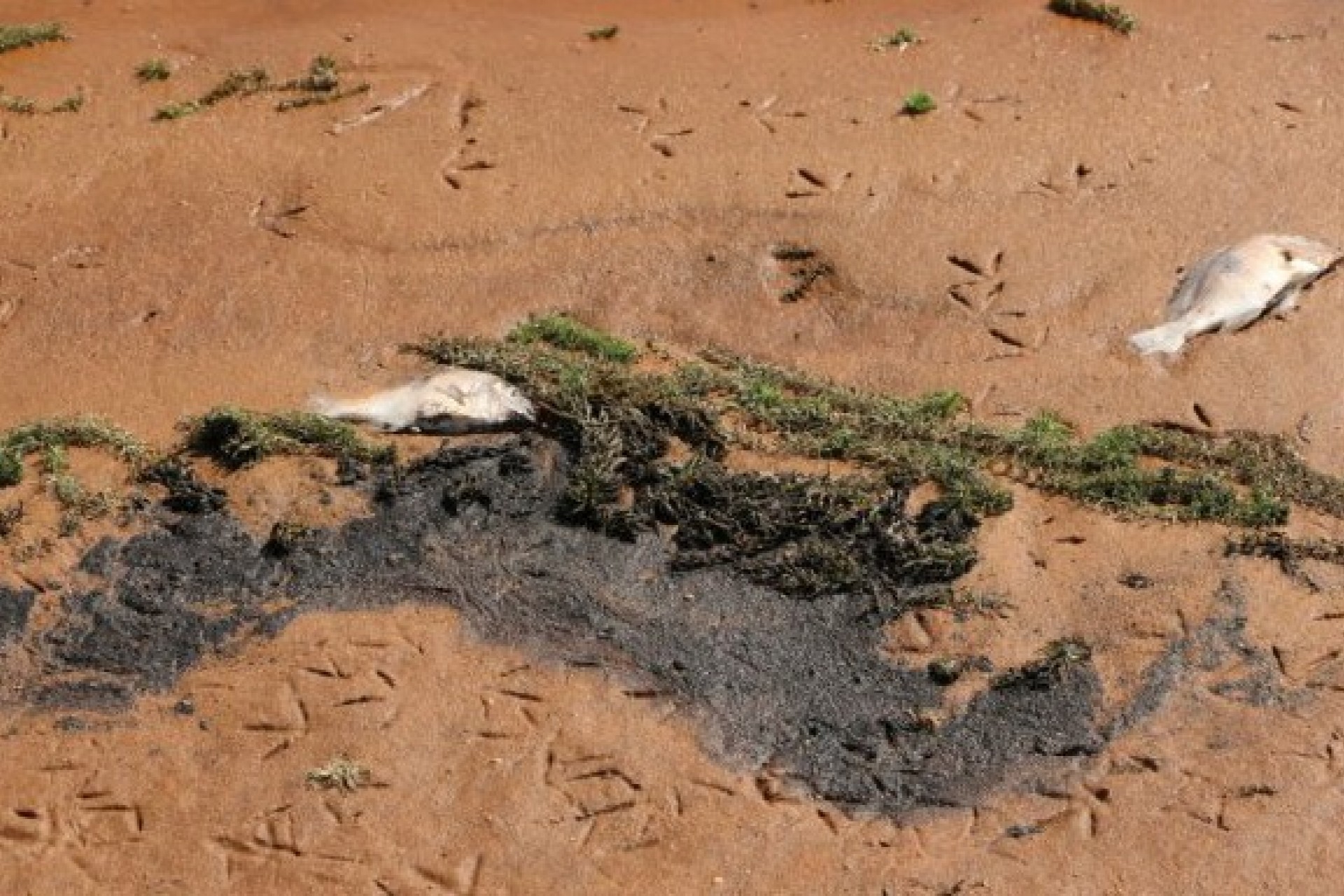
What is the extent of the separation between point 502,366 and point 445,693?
1768mm

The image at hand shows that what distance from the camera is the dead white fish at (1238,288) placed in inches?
328

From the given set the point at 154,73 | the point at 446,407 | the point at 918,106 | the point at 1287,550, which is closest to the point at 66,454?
the point at 446,407

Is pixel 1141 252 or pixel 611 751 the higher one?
pixel 1141 252

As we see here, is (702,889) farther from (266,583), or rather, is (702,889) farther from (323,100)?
(323,100)

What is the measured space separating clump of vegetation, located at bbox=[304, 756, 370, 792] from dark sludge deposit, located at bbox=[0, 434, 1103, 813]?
77cm

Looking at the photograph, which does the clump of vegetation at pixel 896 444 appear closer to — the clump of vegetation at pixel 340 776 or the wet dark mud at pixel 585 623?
the wet dark mud at pixel 585 623

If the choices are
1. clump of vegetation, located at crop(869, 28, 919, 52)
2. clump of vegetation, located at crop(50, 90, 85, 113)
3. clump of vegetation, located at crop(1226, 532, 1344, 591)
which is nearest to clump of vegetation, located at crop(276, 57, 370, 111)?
clump of vegetation, located at crop(50, 90, 85, 113)

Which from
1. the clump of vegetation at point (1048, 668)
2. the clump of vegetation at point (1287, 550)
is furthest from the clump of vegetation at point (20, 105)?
the clump of vegetation at point (1287, 550)

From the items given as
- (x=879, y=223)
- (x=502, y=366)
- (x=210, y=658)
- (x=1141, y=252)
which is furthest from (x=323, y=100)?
(x=1141, y=252)

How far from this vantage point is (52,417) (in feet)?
26.6

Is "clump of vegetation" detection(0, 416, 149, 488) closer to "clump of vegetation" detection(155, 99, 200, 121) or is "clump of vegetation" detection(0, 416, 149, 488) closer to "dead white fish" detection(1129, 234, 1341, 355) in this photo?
"clump of vegetation" detection(155, 99, 200, 121)

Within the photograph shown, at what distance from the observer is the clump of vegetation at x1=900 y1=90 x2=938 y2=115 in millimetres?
9555

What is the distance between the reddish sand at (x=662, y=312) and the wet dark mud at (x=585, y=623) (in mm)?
132

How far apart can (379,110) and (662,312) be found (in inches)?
87.8
